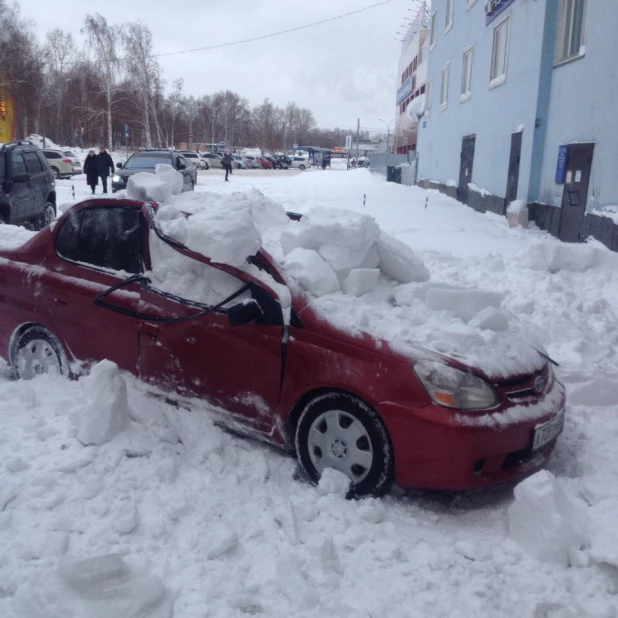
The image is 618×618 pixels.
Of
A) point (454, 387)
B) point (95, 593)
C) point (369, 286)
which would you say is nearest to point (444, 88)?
point (369, 286)

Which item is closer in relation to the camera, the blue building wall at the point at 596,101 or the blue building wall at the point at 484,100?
the blue building wall at the point at 596,101

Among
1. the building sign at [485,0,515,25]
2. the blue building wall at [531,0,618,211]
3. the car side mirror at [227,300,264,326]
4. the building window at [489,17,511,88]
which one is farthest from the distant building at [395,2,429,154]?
the car side mirror at [227,300,264,326]

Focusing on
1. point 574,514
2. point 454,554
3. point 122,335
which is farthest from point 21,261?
point 574,514

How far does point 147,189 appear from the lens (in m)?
4.57

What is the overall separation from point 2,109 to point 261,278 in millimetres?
46132

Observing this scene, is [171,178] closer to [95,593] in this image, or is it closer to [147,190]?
[147,190]

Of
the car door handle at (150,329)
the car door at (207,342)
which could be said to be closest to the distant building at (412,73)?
the car door at (207,342)

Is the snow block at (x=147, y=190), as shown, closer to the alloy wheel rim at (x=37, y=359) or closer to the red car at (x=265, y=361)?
the red car at (x=265, y=361)

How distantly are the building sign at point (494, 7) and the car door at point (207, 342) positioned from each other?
1541 centimetres

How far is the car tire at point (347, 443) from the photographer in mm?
3385

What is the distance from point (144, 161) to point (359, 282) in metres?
16.2

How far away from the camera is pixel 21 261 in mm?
4656

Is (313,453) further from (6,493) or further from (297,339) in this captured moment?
(6,493)

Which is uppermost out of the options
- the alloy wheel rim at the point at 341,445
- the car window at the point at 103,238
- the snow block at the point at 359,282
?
the car window at the point at 103,238
